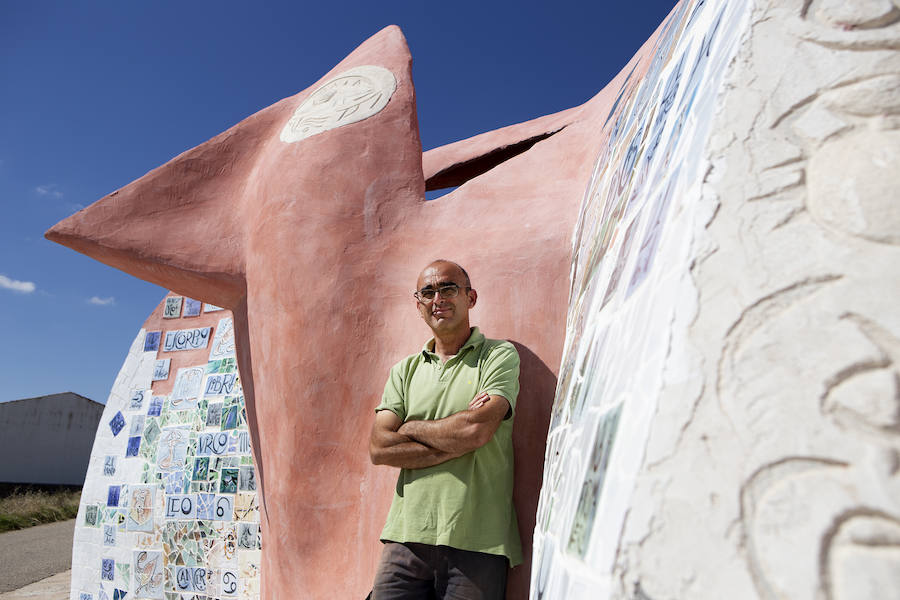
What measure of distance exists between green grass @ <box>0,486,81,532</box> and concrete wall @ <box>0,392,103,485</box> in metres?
2.00

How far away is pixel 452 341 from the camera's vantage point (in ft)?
6.91

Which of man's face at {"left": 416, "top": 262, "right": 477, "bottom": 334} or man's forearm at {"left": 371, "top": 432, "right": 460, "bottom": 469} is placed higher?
man's face at {"left": 416, "top": 262, "right": 477, "bottom": 334}

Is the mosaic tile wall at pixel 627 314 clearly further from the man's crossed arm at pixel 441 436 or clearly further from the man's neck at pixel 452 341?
the man's neck at pixel 452 341

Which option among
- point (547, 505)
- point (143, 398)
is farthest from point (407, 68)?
point (143, 398)

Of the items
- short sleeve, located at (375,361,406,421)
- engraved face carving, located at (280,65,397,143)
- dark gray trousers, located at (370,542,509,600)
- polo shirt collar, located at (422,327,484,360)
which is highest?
engraved face carving, located at (280,65,397,143)

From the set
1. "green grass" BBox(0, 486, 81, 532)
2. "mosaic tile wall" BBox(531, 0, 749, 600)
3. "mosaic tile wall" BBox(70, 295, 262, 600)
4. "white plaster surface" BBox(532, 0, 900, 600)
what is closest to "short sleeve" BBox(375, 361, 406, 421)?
"mosaic tile wall" BBox(531, 0, 749, 600)

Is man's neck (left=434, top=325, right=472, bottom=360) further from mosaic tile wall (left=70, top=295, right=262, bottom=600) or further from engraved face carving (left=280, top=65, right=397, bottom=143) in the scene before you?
mosaic tile wall (left=70, top=295, right=262, bottom=600)

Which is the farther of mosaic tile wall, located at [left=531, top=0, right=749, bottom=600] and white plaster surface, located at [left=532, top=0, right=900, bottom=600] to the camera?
mosaic tile wall, located at [left=531, top=0, right=749, bottom=600]

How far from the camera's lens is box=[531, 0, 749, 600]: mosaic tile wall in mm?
776

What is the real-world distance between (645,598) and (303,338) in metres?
2.17

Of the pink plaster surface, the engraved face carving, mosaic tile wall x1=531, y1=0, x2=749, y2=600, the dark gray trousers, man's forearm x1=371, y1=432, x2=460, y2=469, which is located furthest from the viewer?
the engraved face carving

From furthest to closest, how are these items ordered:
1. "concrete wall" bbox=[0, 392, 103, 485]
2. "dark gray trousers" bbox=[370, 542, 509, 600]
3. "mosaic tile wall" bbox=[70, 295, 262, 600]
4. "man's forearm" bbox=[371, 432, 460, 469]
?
"concrete wall" bbox=[0, 392, 103, 485]
"mosaic tile wall" bbox=[70, 295, 262, 600]
"man's forearm" bbox=[371, 432, 460, 469]
"dark gray trousers" bbox=[370, 542, 509, 600]

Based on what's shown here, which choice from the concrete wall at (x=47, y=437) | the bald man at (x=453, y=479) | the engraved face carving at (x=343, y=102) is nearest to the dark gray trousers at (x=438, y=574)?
the bald man at (x=453, y=479)

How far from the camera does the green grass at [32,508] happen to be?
1283 cm
